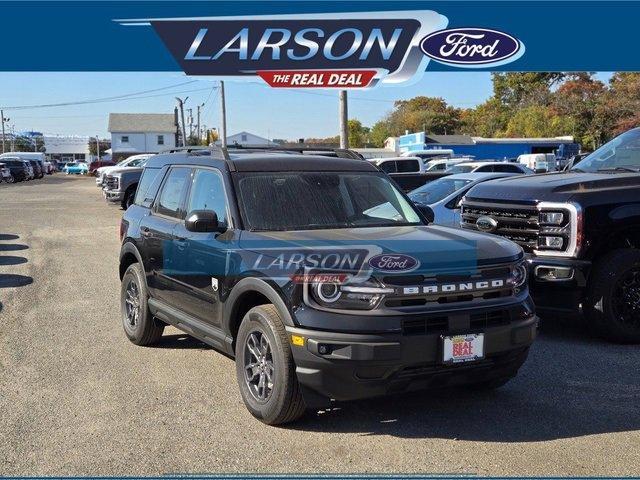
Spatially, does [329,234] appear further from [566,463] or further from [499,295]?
[566,463]

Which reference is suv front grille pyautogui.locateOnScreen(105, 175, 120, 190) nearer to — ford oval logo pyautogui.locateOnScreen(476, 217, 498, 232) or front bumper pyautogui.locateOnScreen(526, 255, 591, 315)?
ford oval logo pyautogui.locateOnScreen(476, 217, 498, 232)

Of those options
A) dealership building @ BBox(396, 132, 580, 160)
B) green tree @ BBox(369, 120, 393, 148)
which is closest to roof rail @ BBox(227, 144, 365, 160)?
dealership building @ BBox(396, 132, 580, 160)

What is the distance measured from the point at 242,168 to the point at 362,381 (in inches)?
82.8

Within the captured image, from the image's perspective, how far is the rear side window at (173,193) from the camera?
6157mm

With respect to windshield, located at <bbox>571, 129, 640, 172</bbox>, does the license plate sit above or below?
below

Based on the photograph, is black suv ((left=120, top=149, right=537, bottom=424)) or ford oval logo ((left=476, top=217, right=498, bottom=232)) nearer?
black suv ((left=120, top=149, right=537, bottom=424))

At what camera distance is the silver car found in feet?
37.8

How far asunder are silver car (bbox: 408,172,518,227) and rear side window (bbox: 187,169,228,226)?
5829 millimetres

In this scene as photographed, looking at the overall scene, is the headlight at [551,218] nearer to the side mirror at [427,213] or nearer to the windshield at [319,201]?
the side mirror at [427,213]

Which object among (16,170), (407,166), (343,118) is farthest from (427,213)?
(16,170)

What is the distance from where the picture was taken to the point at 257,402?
184 inches

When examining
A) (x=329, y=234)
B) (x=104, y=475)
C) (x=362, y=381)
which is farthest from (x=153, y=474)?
(x=329, y=234)

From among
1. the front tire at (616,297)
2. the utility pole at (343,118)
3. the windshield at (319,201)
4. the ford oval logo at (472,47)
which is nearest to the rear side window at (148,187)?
the windshield at (319,201)

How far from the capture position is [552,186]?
6.79m
